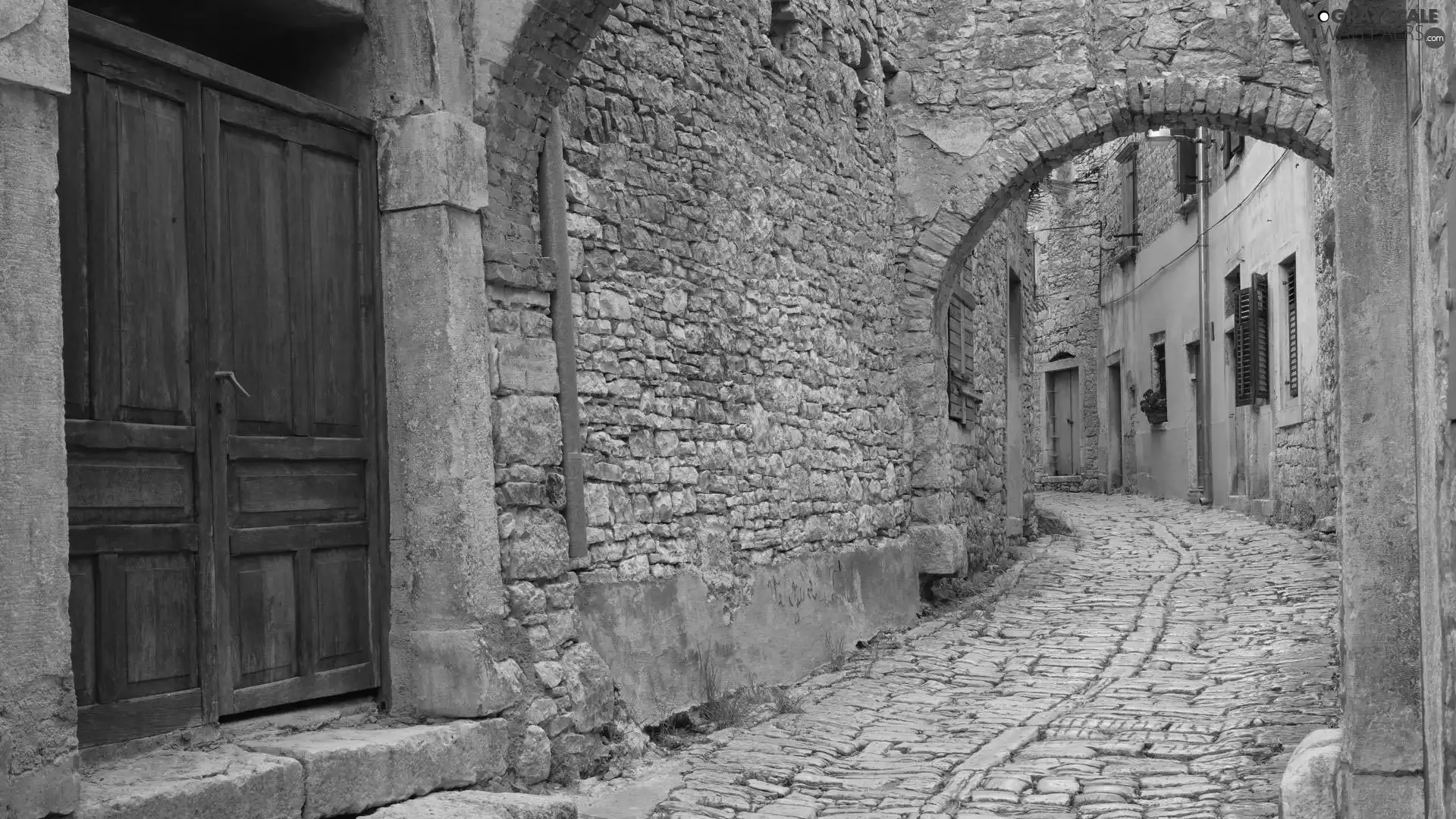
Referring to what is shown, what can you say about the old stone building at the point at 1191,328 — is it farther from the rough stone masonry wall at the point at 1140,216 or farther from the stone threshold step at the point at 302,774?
the stone threshold step at the point at 302,774

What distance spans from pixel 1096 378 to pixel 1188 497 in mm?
6426

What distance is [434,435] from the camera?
14.9 feet

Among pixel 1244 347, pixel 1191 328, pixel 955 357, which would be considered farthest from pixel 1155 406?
pixel 955 357

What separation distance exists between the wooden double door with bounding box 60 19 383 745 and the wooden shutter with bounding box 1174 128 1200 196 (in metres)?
14.9

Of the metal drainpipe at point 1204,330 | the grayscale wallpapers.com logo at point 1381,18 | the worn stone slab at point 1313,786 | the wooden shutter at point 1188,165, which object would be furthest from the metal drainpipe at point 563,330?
the wooden shutter at point 1188,165

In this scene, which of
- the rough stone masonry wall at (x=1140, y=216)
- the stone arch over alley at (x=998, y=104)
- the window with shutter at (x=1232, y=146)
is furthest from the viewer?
the rough stone masonry wall at (x=1140, y=216)

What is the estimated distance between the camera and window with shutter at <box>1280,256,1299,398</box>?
13281mm

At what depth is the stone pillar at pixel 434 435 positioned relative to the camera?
4527 mm

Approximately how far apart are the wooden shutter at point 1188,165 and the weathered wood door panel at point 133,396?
51.1ft

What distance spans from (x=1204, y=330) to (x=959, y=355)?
7.69 m

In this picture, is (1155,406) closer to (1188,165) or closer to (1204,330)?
(1204,330)

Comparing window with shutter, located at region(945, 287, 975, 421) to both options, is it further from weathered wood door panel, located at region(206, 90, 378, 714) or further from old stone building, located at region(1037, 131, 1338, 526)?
weathered wood door panel, located at region(206, 90, 378, 714)

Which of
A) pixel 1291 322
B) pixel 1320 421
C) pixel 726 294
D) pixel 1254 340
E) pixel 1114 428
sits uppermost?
pixel 1291 322

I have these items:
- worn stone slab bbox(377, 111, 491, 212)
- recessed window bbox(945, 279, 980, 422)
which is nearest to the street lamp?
recessed window bbox(945, 279, 980, 422)
